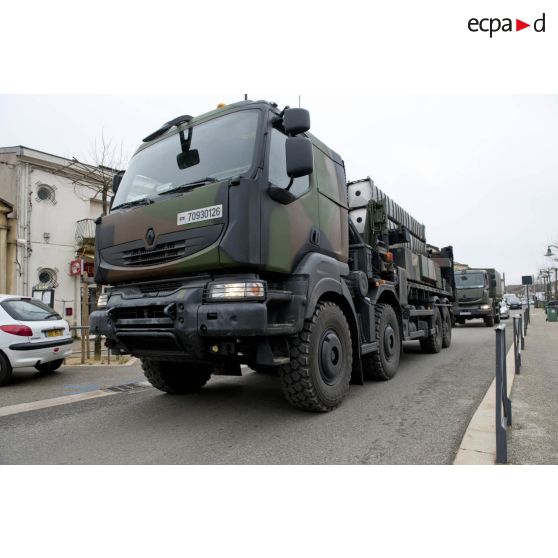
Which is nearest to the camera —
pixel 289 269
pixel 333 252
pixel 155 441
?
pixel 155 441

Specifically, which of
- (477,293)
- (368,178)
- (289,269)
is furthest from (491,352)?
(477,293)

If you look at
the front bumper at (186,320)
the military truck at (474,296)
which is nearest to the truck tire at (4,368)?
the front bumper at (186,320)

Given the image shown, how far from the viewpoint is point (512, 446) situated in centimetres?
331

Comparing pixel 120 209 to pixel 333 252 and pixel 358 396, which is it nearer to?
pixel 333 252

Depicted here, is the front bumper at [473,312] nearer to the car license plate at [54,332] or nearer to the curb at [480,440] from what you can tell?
the curb at [480,440]

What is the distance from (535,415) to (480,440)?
3.68 ft

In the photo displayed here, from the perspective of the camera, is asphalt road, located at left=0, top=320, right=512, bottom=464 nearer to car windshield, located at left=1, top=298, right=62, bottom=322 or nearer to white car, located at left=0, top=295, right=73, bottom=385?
white car, located at left=0, top=295, right=73, bottom=385

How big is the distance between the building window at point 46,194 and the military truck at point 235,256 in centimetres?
1288

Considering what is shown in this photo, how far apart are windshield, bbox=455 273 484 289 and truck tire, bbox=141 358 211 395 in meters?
15.8

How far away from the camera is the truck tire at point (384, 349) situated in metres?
5.77

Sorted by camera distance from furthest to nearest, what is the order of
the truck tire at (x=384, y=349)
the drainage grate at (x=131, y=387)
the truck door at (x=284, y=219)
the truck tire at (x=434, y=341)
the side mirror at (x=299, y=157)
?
the truck tire at (x=434, y=341), the drainage grate at (x=131, y=387), the truck tire at (x=384, y=349), the side mirror at (x=299, y=157), the truck door at (x=284, y=219)

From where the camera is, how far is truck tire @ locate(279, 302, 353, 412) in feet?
12.9

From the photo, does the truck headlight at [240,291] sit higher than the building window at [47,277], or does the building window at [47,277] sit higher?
the building window at [47,277]

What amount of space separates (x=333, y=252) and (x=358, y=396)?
5.81ft
